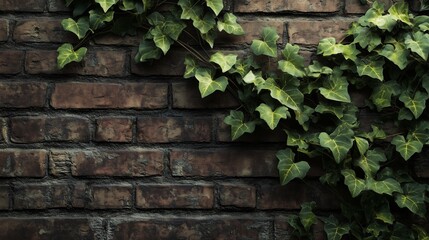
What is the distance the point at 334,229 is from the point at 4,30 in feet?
3.58

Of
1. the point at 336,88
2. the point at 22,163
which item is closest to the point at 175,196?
the point at 22,163

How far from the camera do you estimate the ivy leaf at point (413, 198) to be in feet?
4.63

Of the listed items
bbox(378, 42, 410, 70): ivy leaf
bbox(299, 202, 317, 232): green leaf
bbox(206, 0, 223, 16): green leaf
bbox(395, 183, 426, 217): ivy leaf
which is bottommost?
bbox(299, 202, 317, 232): green leaf

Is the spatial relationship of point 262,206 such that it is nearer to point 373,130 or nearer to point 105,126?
point 373,130

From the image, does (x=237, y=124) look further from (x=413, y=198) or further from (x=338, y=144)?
(x=413, y=198)

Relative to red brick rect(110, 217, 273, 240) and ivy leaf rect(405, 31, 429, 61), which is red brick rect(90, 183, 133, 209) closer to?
red brick rect(110, 217, 273, 240)

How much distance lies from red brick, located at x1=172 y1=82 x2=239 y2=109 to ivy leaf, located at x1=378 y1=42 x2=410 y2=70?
1.46 feet

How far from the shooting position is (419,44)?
4.73ft

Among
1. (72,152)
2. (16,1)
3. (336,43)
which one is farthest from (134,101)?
(336,43)

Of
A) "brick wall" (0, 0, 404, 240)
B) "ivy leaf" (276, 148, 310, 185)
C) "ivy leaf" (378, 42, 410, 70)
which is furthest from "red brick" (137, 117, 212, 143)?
"ivy leaf" (378, 42, 410, 70)

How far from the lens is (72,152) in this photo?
1.47m

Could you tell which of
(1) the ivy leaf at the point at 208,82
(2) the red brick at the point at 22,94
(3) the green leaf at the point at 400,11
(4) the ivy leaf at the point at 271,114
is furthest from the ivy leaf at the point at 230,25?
(2) the red brick at the point at 22,94

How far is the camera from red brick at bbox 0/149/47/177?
1459 millimetres

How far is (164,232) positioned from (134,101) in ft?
1.24
